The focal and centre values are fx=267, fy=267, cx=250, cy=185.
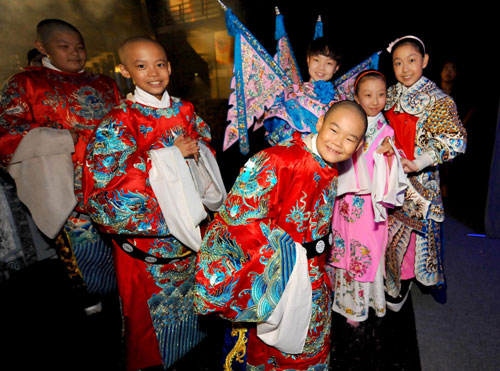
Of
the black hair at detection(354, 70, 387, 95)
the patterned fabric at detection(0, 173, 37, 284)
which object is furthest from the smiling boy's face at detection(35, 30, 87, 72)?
the black hair at detection(354, 70, 387, 95)

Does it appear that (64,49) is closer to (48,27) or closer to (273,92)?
(48,27)

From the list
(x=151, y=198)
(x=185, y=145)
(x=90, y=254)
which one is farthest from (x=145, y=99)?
(x=90, y=254)

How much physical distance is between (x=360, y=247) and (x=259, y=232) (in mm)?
1039

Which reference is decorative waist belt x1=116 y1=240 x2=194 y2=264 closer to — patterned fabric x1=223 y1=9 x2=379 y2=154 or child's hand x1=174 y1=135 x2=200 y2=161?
child's hand x1=174 y1=135 x2=200 y2=161

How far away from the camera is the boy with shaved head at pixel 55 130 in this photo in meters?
1.57

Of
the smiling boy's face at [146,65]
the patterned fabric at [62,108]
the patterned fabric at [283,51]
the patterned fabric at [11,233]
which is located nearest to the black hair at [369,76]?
the patterned fabric at [283,51]

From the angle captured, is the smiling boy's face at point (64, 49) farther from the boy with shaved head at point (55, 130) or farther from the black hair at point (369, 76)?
the black hair at point (369, 76)

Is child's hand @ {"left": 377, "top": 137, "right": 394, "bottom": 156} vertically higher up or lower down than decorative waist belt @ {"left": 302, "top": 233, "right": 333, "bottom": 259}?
higher up

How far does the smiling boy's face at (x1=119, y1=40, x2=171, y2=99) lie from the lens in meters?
1.22

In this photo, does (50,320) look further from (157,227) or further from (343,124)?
(343,124)

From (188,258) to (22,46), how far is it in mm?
4176

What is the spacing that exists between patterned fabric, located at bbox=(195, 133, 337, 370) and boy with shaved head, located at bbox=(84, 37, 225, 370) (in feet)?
1.08

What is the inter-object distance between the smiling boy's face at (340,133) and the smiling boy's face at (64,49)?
5.51 ft

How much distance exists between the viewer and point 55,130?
1.59 m
